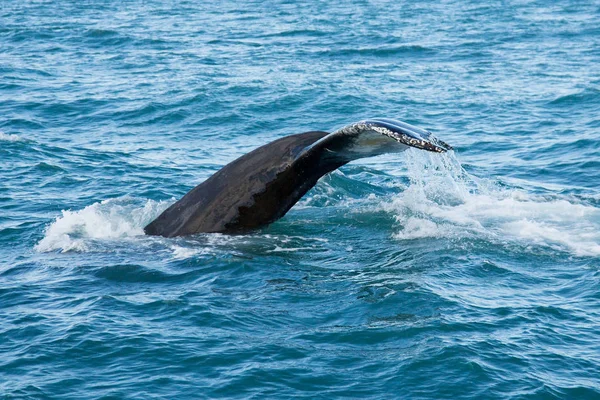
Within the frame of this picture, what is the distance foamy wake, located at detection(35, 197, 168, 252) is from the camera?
13695 mm

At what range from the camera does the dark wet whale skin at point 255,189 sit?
11602 mm

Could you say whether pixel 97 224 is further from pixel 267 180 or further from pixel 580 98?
pixel 580 98

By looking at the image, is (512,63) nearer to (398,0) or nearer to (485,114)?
(485,114)

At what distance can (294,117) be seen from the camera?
78.9 feet

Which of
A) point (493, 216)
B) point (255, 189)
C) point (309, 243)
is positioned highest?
point (255, 189)

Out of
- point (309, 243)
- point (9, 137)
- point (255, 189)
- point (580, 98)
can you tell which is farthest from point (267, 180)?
point (580, 98)

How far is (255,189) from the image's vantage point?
11.9m

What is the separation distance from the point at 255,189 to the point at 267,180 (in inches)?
8.1

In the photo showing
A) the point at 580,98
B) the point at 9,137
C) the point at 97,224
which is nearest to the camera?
the point at 97,224

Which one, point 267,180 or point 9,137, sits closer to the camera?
point 267,180

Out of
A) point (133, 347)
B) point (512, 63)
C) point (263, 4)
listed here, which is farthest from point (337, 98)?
point (263, 4)

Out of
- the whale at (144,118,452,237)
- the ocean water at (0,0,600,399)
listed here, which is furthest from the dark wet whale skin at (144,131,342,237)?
the ocean water at (0,0,600,399)

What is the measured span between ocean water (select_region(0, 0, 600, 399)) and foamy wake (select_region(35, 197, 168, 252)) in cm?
6

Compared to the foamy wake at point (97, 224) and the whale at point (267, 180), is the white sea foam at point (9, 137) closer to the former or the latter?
the foamy wake at point (97, 224)
